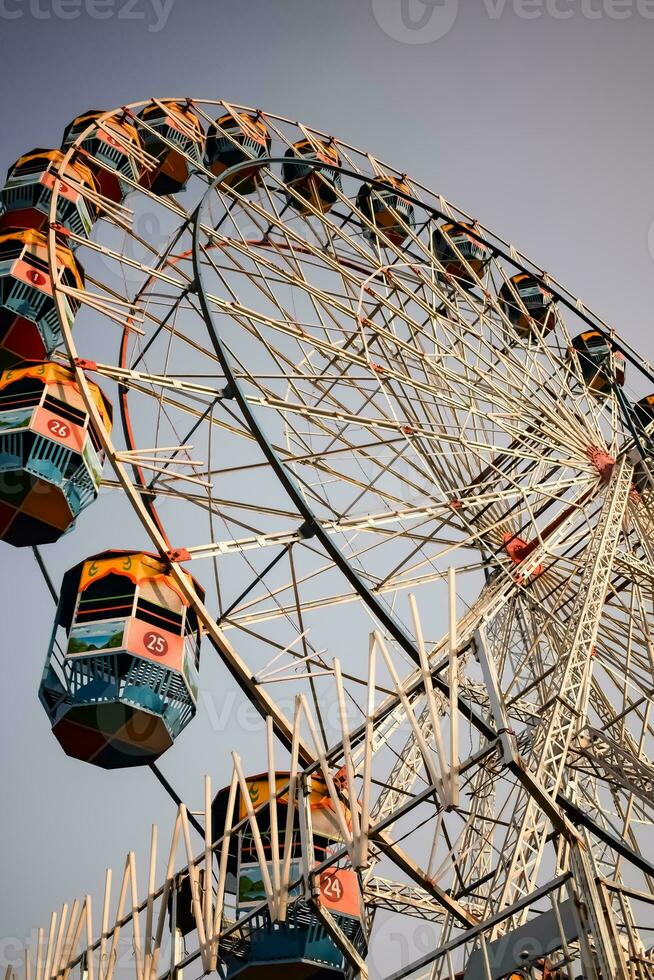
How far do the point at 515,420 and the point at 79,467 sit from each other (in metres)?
6.79

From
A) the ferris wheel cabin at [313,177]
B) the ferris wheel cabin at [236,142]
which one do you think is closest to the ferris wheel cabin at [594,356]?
the ferris wheel cabin at [313,177]

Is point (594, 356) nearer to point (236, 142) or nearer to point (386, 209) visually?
point (386, 209)

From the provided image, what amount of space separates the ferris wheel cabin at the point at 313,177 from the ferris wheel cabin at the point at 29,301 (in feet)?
16.3

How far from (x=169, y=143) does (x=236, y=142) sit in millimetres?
1556

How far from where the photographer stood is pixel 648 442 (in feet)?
51.1

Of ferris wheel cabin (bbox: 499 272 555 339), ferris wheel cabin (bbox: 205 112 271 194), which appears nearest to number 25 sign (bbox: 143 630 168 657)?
ferris wheel cabin (bbox: 205 112 271 194)

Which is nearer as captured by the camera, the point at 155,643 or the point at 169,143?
the point at 155,643

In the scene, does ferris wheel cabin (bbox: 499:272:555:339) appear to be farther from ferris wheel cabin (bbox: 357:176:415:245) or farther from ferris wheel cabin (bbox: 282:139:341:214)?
ferris wheel cabin (bbox: 282:139:341:214)

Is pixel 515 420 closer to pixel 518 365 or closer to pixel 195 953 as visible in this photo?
pixel 518 365

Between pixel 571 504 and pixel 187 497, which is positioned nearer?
pixel 187 497

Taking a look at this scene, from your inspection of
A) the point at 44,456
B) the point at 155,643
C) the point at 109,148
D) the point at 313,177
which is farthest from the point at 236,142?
the point at 155,643

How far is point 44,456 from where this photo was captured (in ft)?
40.9

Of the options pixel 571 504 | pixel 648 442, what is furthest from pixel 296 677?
pixel 648 442

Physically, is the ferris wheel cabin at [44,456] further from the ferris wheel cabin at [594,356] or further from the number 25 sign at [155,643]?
the ferris wheel cabin at [594,356]
